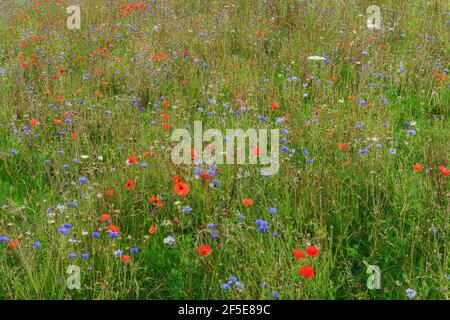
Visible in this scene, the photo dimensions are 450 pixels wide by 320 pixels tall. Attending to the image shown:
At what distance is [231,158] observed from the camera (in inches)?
141

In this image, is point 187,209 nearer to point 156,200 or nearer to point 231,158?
point 156,200

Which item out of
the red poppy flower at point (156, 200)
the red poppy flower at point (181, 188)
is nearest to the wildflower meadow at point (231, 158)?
the red poppy flower at point (181, 188)

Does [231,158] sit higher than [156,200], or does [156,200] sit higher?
[231,158]

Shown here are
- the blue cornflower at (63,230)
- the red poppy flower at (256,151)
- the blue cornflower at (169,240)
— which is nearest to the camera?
the blue cornflower at (63,230)

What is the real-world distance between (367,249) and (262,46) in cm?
341

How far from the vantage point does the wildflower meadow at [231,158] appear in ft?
8.71

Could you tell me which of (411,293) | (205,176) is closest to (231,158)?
(205,176)

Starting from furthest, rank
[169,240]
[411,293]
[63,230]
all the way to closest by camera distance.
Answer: [169,240] < [63,230] < [411,293]

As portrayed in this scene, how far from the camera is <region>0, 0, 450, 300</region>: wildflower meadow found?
105 inches

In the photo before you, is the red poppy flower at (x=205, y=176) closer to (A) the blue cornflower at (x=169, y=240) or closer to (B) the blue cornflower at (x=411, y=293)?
(A) the blue cornflower at (x=169, y=240)
